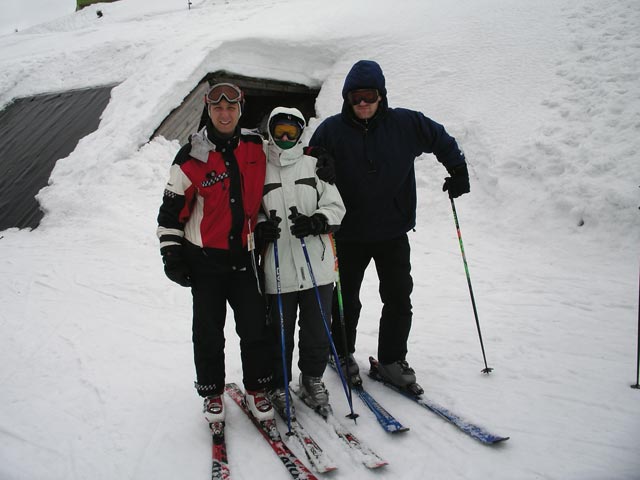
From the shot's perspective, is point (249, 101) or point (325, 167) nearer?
point (325, 167)

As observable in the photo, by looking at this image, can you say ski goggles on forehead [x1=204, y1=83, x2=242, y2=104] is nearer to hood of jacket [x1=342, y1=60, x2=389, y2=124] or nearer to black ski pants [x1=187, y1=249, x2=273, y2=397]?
hood of jacket [x1=342, y1=60, x2=389, y2=124]

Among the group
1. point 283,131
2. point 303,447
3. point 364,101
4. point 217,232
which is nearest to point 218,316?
point 217,232

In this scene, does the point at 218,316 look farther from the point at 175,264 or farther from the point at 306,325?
the point at 306,325

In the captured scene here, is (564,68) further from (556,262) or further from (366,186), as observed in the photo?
(366,186)

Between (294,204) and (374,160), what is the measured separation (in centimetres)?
71

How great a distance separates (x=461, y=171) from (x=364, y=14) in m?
10.5

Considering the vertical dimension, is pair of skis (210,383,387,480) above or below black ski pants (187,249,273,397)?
below

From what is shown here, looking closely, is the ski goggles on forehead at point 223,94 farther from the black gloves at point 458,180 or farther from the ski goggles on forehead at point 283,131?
the black gloves at point 458,180

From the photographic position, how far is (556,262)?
238 inches

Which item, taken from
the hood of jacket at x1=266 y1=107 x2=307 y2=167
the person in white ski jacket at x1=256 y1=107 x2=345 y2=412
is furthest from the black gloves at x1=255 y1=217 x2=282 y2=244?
the hood of jacket at x1=266 y1=107 x2=307 y2=167

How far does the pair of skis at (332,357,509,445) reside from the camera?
2871mm

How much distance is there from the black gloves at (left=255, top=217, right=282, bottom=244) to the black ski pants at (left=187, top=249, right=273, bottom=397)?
227mm

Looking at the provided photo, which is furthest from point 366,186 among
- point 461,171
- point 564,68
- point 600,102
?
point 564,68

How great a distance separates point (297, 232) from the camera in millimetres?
2980
